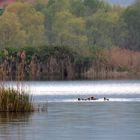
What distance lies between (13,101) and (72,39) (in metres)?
69.8

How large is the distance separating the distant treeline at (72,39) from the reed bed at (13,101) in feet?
112

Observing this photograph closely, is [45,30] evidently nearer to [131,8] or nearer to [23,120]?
[131,8]

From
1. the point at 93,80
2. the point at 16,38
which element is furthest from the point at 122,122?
the point at 16,38

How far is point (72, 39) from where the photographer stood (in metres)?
98.3

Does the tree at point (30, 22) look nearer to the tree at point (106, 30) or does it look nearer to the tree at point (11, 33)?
the tree at point (11, 33)

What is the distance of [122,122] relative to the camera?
25.0 meters

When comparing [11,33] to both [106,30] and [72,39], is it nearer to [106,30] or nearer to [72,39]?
[72,39]

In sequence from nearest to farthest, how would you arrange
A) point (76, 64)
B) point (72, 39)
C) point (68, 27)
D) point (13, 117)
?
point (13, 117) < point (76, 64) < point (72, 39) < point (68, 27)

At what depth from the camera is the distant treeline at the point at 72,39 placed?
220 feet

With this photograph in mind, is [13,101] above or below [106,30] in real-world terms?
below

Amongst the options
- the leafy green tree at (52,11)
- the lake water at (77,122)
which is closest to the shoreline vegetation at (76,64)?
the lake water at (77,122)

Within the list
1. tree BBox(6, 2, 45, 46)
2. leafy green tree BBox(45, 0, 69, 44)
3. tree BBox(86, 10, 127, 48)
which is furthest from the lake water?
leafy green tree BBox(45, 0, 69, 44)

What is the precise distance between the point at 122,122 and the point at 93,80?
125 ft

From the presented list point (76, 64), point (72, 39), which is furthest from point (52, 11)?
point (76, 64)
